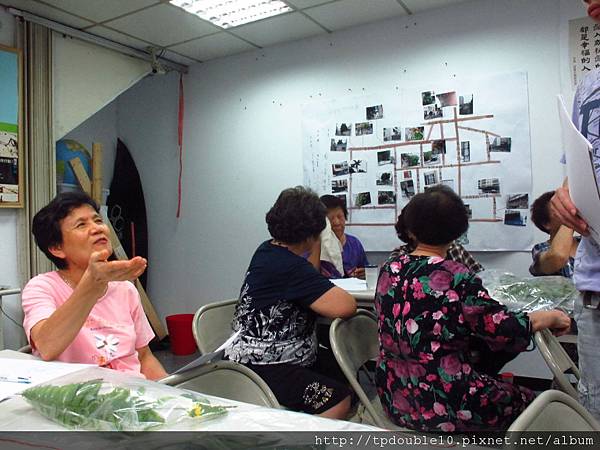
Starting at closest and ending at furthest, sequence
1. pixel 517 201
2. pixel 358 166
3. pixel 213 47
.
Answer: pixel 517 201
pixel 358 166
pixel 213 47

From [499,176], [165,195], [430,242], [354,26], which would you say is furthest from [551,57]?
[165,195]

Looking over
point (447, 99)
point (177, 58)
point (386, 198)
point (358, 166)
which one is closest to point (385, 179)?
point (386, 198)

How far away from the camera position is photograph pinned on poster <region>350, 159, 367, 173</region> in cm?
360

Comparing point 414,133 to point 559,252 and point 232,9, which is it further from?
point 232,9

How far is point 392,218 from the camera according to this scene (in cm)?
350

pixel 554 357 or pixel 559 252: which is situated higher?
pixel 559 252

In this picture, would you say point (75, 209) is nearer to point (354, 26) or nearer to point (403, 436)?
point (403, 436)

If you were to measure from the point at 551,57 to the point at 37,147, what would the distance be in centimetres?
361

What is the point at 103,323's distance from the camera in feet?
4.57

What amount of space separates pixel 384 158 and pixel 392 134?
0.19 metres

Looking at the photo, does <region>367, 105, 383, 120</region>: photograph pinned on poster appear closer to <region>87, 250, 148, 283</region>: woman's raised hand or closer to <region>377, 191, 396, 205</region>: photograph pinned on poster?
<region>377, 191, 396, 205</region>: photograph pinned on poster

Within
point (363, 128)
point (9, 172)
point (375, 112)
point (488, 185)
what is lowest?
point (488, 185)

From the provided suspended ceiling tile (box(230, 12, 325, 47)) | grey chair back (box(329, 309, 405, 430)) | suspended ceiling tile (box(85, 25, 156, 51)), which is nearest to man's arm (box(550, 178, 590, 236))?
grey chair back (box(329, 309, 405, 430))

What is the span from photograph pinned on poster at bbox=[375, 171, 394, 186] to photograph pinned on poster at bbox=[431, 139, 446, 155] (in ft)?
1.19
